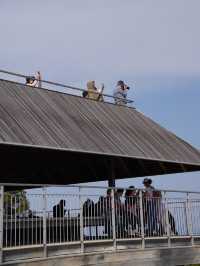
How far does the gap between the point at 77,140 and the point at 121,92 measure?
7326 mm

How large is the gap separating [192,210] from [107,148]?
128 inches

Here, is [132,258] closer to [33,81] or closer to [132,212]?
[132,212]

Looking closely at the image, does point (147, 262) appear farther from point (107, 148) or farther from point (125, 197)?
point (107, 148)

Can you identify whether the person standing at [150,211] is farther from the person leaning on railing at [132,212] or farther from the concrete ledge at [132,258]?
the concrete ledge at [132,258]

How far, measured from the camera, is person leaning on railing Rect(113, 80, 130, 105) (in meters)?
23.5

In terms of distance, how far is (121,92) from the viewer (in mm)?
24000

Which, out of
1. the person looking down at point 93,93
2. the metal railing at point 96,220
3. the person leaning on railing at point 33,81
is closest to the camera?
the metal railing at point 96,220

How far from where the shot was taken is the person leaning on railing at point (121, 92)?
77.0ft

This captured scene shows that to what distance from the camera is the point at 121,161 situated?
21906 mm

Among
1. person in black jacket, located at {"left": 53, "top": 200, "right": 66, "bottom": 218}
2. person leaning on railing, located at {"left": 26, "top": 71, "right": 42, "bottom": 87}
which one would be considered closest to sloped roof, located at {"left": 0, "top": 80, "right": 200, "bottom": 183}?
person leaning on railing, located at {"left": 26, "top": 71, "right": 42, "bottom": 87}

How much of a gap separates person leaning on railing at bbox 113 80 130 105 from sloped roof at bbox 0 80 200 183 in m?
0.35

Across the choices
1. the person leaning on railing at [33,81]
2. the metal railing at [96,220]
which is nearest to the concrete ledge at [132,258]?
the metal railing at [96,220]

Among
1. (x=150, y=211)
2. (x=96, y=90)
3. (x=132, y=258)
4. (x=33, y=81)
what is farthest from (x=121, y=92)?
(x=132, y=258)

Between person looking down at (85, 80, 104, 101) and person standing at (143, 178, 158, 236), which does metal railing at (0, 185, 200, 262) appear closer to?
person standing at (143, 178, 158, 236)
